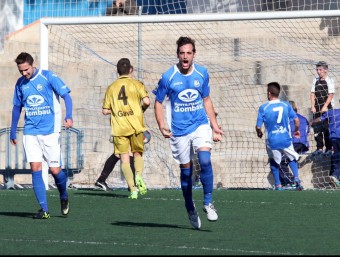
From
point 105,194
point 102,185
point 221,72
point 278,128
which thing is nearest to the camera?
point 105,194

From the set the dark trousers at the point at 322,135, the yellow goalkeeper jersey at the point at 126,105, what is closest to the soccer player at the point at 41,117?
the yellow goalkeeper jersey at the point at 126,105

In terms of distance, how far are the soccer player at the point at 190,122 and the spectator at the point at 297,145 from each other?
27.4 feet

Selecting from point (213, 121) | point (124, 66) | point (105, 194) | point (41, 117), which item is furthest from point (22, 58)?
point (105, 194)

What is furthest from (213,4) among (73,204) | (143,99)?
(73,204)

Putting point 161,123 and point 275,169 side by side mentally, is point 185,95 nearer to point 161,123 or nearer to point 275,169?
point 161,123

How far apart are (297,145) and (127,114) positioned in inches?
196

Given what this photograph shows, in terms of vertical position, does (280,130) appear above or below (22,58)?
below

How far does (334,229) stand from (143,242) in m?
2.31

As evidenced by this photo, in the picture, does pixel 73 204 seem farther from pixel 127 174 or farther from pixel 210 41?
pixel 210 41

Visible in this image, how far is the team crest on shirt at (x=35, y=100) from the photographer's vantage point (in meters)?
12.2

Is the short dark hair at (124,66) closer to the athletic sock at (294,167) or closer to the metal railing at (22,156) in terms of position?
the metal railing at (22,156)

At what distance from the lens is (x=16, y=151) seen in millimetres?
19531

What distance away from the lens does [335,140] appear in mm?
18984

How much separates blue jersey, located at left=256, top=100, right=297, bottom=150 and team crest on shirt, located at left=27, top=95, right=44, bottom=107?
6.70 m
